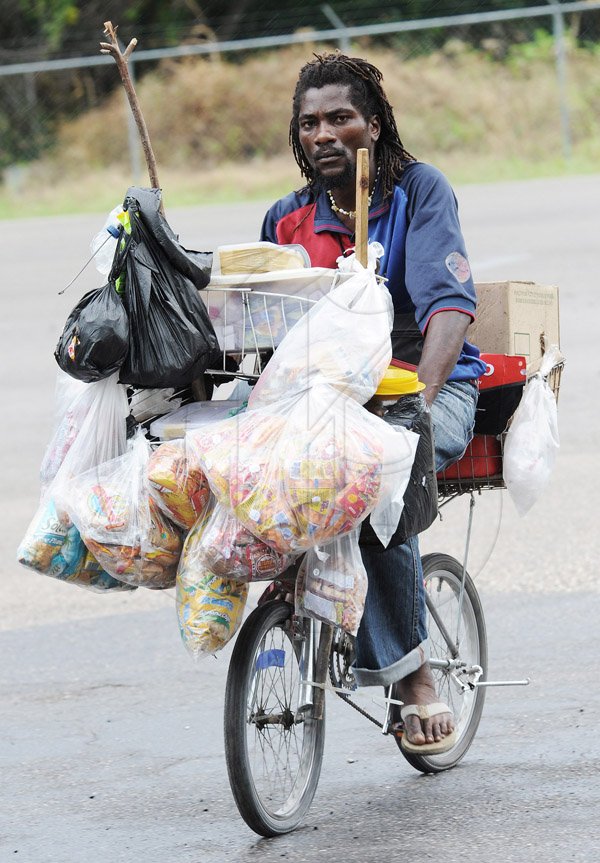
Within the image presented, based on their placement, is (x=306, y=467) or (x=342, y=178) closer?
(x=306, y=467)

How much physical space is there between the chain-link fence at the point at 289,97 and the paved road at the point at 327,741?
13206mm

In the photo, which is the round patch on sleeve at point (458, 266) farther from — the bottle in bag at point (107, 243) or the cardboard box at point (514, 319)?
the bottle in bag at point (107, 243)

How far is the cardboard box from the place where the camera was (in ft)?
14.9

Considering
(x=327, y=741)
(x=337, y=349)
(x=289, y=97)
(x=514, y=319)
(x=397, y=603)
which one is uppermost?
(x=337, y=349)

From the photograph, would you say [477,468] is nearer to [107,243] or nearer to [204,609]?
[204,609]

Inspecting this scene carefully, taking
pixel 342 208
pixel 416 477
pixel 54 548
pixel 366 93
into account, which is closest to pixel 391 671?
pixel 416 477

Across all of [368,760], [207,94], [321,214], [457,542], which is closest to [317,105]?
[321,214]

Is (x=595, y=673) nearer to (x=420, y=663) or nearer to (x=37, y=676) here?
(x=420, y=663)

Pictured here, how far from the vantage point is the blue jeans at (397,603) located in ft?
13.8

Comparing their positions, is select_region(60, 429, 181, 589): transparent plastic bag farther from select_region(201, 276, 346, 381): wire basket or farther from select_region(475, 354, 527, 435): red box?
select_region(475, 354, 527, 435): red box

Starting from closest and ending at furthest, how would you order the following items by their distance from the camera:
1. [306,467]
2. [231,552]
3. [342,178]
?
[306,467] → [231,552] → [342,178]

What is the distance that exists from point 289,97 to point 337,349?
21.4m

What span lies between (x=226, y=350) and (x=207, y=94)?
2116 cm

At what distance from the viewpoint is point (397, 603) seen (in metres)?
4.25
